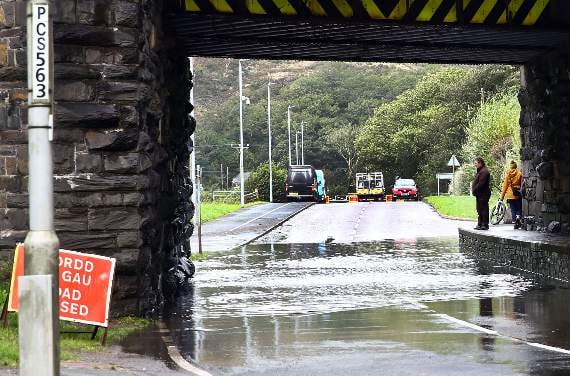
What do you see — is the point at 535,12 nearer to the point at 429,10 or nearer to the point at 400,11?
the point at 429,10

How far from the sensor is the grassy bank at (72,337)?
9.94 metres

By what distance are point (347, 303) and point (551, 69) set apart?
9.78 meters

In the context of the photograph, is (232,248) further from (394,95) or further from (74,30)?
(394,95)

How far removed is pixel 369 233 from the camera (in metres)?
38.3

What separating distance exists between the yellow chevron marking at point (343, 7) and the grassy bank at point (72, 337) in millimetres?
7654

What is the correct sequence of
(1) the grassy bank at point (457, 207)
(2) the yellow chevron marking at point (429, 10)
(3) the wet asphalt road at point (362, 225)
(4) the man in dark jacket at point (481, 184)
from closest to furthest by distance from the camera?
(2) the yellow chevron marking at point (429, 10), (4) the man in dark jacket at point (481, 184), (3) the wet asphalt road at point (362, 225), (1) the grassy bank at point (457, 207)

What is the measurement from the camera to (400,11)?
19.4 meters

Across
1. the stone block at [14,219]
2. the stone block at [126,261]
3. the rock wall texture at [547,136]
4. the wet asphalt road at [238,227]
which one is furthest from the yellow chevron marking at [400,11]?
the wet asphalt road at [238,227]

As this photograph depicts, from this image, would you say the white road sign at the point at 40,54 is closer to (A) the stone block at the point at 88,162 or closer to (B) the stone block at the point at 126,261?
(A) the stone block at the point at 88,162

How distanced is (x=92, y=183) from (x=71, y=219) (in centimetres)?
58

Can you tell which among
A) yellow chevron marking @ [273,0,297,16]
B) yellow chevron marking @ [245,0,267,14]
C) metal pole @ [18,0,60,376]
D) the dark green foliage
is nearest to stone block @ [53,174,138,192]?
yellow chevron marking @ [245,0,267,14]

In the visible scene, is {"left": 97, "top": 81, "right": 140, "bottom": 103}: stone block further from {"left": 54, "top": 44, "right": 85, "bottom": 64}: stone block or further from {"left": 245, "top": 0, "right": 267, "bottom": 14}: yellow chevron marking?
{"left": 245, "top": 0, "right": 267, "bottom": 14}: yellow chevron marking

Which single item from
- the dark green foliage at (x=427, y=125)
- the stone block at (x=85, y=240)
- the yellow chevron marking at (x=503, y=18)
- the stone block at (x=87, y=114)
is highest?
the dark green foliage at (x=427, y=125)

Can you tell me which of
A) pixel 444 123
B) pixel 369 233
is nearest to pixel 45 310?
pixel 369 233
